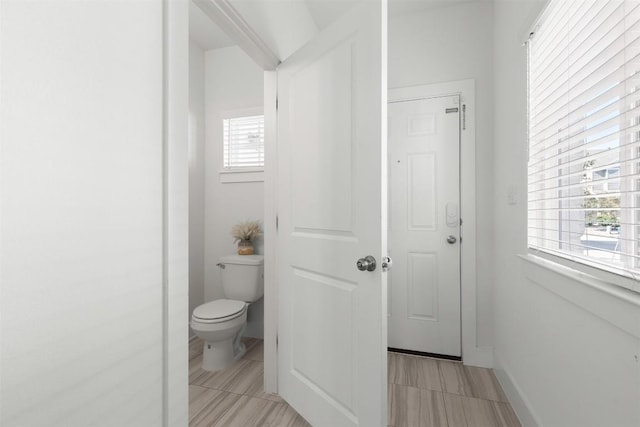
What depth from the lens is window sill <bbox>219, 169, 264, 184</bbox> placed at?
266cm

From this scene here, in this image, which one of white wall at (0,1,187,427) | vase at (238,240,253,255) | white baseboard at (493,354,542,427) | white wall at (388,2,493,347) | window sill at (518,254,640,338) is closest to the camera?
white wall at (0,1,187,427)

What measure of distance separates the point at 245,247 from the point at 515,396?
204 centimetres

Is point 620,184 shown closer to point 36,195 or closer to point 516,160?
point 516,160

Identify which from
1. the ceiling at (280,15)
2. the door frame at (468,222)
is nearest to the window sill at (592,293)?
the door frame at (468,222)

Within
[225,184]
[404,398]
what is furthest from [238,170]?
[404,398]

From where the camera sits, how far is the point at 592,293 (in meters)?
0.95

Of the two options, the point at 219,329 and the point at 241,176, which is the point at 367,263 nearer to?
the point at 219,329

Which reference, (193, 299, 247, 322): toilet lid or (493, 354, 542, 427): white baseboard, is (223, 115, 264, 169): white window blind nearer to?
(193, 299, 247, 322): toilet lid

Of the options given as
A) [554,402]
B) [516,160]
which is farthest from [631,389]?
[516,160]

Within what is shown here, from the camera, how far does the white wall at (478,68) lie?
217 centimetres

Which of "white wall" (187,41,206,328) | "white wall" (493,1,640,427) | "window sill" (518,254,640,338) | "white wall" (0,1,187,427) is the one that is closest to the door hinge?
"white wall" (493,1,640,427)

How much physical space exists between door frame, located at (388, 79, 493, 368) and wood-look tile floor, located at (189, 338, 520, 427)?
0.22m

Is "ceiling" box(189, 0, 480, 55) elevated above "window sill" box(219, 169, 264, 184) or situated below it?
above

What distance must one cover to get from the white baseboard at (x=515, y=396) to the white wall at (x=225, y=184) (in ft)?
5.88
